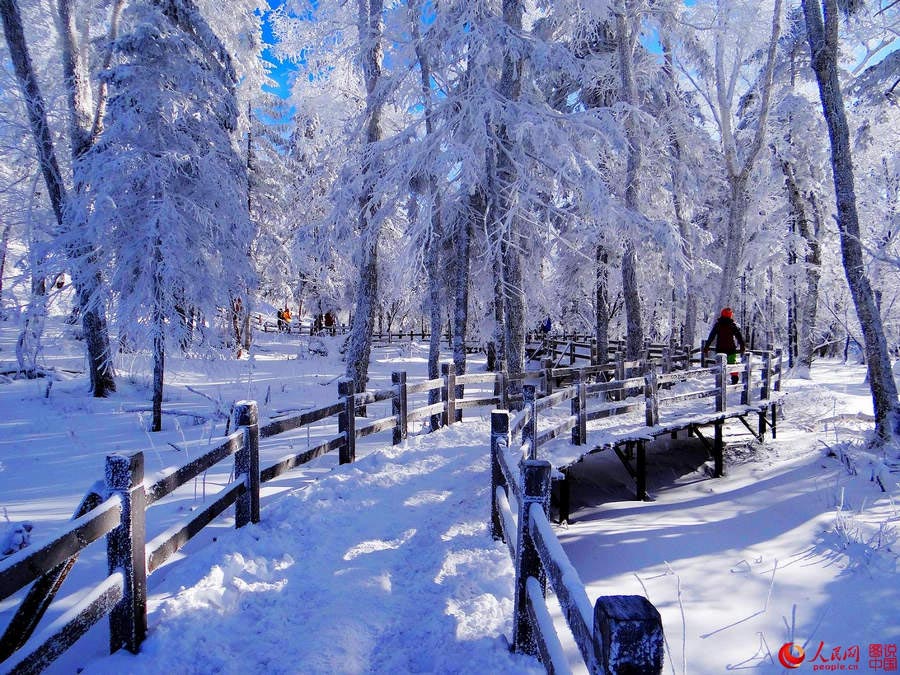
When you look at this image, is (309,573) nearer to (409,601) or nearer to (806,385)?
(409,601)

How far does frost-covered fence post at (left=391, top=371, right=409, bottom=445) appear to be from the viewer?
8.34 m

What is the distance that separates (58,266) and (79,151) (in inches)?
151

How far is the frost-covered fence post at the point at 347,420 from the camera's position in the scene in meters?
7.11

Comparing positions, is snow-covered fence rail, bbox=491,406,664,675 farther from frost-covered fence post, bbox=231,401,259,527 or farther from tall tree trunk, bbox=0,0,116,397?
tall tree trunk, bbox=0,0,116,397

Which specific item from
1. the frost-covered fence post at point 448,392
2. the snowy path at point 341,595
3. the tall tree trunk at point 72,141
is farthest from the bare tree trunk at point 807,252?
the tall tree trunk at point 72,141

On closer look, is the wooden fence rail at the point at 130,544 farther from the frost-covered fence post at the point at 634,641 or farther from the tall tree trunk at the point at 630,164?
the tall tree trunk at the point at 630,164

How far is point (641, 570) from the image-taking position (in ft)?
19.1

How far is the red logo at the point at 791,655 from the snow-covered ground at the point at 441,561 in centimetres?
8

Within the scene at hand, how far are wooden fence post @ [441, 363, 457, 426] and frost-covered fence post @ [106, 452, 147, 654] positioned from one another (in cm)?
662

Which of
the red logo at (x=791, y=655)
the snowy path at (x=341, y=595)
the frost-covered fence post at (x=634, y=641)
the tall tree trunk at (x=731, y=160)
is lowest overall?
the red logo at (x=791, y=655)

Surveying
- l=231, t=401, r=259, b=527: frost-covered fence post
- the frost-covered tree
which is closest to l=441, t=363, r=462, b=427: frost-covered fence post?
l=231, t=401, r=259, b=527: frost-covered fence post

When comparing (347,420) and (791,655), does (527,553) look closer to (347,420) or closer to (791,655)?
(791,655)

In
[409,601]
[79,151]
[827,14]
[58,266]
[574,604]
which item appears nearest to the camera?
[574,604]

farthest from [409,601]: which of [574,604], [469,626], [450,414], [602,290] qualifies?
[602,290]
